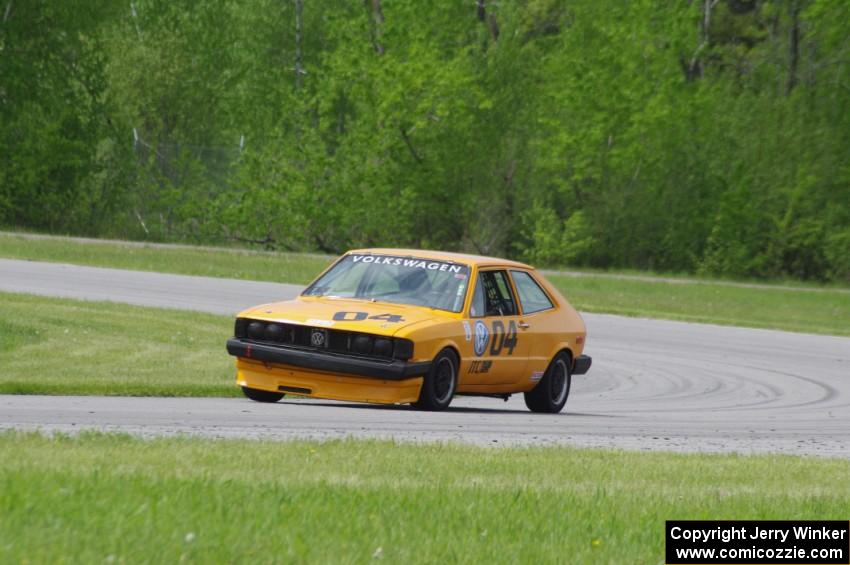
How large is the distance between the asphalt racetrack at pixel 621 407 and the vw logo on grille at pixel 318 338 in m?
0.58

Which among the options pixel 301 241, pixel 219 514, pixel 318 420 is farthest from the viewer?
pixel 301 241

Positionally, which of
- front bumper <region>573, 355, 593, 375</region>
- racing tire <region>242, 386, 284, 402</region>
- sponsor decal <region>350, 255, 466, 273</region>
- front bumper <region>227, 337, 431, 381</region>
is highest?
sponsor decal <region>350, 255, 466, 273</region>

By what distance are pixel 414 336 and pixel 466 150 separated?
1332 inches

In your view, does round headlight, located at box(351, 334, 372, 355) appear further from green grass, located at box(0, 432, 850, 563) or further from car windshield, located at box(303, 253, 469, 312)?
green grass, located at box(0, 432, 850, 563)

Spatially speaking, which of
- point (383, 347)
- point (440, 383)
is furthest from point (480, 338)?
point (383, 347)

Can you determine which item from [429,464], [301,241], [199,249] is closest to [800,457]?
[429,464]

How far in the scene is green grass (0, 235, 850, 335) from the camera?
31.8 meters

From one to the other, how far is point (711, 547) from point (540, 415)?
25.3ft

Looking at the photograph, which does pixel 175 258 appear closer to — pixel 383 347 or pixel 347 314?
pixel 347 314

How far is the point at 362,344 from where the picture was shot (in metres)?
12.9

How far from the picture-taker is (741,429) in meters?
13.6

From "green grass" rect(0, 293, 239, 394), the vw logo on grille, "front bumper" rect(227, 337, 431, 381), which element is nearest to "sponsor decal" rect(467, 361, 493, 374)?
"front bumper" rect(227, 337, 431, 381)

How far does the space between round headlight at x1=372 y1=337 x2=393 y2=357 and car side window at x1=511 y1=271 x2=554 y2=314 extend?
232cm

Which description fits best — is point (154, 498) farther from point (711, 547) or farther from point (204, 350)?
point (204, 350)
